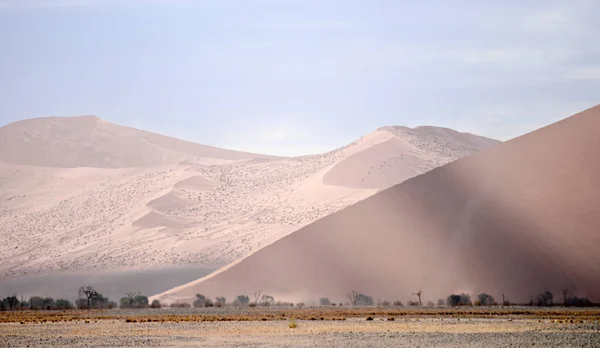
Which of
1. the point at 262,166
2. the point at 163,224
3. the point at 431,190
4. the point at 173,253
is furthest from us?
the point at 262,166

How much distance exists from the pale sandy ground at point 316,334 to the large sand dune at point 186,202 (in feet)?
214

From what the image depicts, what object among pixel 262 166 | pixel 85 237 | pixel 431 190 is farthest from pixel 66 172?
pixel 431 190

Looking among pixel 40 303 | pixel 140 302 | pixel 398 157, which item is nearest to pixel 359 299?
pixel 140 302

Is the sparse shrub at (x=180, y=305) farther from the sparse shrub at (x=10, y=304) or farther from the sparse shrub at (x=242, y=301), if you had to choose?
the sparse shrub at (x=10, y=304)

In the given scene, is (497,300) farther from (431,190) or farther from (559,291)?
(431,190)

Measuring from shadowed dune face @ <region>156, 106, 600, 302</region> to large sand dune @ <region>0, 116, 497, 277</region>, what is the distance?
22536 mm

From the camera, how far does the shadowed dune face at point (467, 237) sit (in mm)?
77875

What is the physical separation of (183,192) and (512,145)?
65108mm

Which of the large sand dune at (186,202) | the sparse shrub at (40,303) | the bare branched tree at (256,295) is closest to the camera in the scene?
the bare branched tree at (256,295)

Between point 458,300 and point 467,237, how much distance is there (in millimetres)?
10466

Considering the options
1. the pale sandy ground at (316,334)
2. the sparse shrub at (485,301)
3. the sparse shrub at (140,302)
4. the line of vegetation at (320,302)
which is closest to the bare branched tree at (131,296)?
the line of vegetation at (320,302)

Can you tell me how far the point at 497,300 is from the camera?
7625cm

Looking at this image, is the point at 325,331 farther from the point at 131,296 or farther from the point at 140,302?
the point at 131,296

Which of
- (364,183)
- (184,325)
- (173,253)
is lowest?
(184,325)
